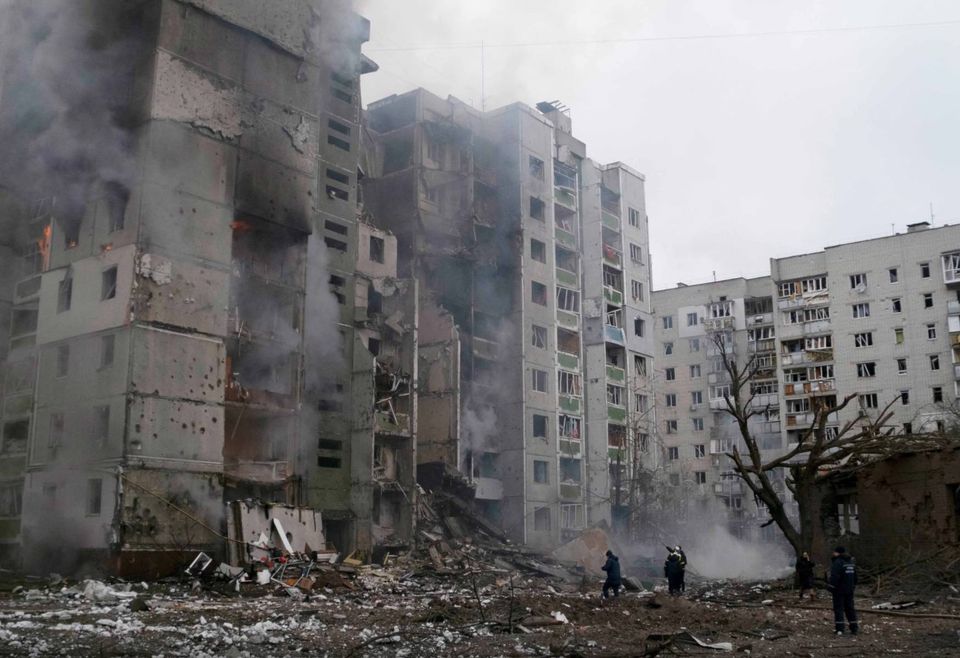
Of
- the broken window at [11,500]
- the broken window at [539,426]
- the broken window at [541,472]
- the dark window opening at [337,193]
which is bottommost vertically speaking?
the broken window at [11,500]

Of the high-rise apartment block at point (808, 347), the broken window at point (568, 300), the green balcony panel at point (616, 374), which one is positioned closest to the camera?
the broken window at point (568, 300)

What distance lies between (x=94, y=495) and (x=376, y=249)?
17.7 metres

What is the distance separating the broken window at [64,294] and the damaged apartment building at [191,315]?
0.22 feet

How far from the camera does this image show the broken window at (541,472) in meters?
50.3

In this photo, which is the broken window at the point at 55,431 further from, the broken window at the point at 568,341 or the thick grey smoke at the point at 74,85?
the broken window at the point at 568,341

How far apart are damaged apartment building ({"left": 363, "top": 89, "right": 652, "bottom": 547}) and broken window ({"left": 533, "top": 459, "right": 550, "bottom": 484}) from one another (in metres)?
0.09

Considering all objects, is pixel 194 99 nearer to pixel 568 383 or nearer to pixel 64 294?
pixel 64 294

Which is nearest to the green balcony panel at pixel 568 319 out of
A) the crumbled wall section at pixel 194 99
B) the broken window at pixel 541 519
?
the broken window at pixel 541 519

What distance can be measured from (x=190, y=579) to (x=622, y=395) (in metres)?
35.0

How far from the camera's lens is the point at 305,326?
1428 inches

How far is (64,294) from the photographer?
32.2 meters

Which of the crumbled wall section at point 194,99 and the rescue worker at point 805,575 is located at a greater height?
the crumbled wall section at point 194,99

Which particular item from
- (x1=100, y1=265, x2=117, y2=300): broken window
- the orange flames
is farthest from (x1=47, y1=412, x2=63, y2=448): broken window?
the orange flames

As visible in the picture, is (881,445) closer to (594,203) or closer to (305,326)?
(305,326)
